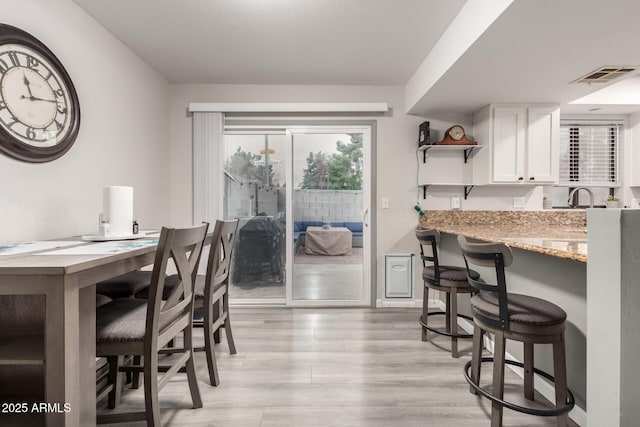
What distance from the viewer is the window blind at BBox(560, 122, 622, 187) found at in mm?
3646

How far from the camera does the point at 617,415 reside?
100 centimetres

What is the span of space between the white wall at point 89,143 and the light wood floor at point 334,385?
117 cm

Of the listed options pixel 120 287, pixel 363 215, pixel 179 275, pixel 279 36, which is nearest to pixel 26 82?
pixel 120 287

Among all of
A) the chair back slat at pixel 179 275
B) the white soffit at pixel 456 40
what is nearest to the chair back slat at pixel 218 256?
the chair back slat at pixel 179 275

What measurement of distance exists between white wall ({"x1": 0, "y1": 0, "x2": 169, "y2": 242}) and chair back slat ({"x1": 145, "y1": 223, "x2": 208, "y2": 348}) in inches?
38.5

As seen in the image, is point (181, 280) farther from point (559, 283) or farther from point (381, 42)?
point (381, 42)

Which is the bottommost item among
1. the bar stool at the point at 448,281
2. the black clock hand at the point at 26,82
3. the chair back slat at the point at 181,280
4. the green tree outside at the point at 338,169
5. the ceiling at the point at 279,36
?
the bar stool at the point at 448,281

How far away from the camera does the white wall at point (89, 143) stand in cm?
172

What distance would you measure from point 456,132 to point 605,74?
3.75 ft

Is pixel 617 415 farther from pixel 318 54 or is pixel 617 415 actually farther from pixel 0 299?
pixel 318 54

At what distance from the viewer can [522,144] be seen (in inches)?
121

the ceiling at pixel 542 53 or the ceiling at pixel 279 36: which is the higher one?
the ceiling at pixel 279 36

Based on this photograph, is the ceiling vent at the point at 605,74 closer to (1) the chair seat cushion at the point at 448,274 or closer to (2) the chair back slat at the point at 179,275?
(1) the chair seat cushion at the point at 448,274

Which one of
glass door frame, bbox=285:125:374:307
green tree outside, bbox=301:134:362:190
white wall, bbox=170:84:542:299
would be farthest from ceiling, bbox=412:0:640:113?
green tree outside, bbox=301:134:362:190
